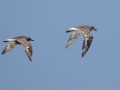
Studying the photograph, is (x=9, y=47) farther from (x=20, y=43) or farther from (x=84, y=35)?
(x=84, y=35)

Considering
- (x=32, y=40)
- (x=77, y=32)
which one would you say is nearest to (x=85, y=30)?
(x=77, y=32)

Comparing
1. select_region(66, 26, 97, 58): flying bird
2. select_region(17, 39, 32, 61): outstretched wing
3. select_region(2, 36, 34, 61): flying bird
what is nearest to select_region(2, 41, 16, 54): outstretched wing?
select_region(2, 36, 34, 61): flying bird

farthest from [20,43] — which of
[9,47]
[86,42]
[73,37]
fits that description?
[86,42]

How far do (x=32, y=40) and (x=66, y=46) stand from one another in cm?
421

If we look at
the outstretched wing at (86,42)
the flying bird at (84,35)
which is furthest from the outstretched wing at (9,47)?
the outstretched wing at (86,42)

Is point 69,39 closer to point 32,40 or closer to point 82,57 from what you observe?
point 32,40

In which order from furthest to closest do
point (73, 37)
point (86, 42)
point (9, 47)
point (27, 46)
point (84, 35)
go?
point (9, 47) → point (73, 37) → point (84, 35) → point (27, 46) → point (86, 42)

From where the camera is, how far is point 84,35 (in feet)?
223

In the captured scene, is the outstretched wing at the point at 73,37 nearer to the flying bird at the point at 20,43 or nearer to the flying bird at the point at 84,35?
the flying bird at the point at 84,35

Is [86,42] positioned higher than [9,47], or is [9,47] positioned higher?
[9,47]

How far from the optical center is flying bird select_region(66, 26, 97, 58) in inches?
2594

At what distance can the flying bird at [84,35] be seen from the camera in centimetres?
6588

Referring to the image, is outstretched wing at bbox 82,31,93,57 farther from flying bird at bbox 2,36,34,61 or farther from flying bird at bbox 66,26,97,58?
flying bird at bbox 2,36,34,61

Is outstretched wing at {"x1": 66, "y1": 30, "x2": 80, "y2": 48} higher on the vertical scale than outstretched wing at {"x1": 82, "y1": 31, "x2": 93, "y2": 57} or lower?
higher
